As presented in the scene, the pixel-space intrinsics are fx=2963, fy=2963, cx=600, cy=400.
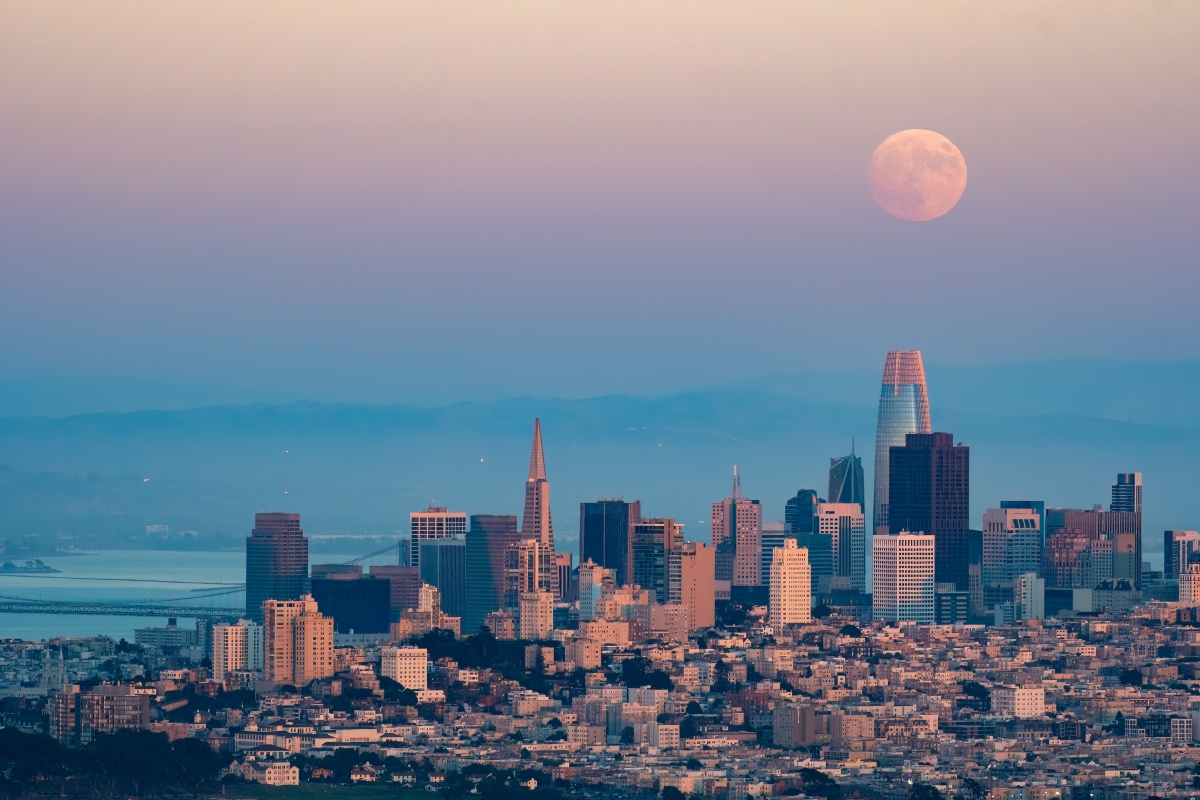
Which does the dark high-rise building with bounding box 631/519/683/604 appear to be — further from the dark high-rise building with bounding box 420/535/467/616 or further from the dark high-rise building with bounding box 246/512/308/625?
the dark high-rise building with bounding box 246/512/308/625

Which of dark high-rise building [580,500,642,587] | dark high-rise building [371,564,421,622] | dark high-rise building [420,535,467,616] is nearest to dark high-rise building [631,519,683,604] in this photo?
dark high-rise building [580,500,642,587]

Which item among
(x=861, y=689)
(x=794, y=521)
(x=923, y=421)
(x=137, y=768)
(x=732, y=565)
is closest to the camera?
(x=137, y=768)

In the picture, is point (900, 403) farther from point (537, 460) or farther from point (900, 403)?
point (537, 460)

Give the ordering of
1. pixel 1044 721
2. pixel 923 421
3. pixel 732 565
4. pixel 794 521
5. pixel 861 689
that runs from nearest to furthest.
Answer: pixel 1044 721 → pixel 861 689 → pixel 732 565 → pixel 794 521 → pixel 923 421

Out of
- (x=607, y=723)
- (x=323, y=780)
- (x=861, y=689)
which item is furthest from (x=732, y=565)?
(x=323, y=780)

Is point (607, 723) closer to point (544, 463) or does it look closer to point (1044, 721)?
point (1044, 721)

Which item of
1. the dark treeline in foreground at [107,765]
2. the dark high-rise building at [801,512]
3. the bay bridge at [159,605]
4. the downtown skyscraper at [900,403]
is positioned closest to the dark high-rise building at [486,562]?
the bay bridge at [159,605]

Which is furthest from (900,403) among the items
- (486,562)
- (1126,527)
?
(486,562)

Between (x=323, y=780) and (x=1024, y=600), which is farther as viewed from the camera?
(x=1024, y=600)

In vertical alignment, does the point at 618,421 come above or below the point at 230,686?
above
